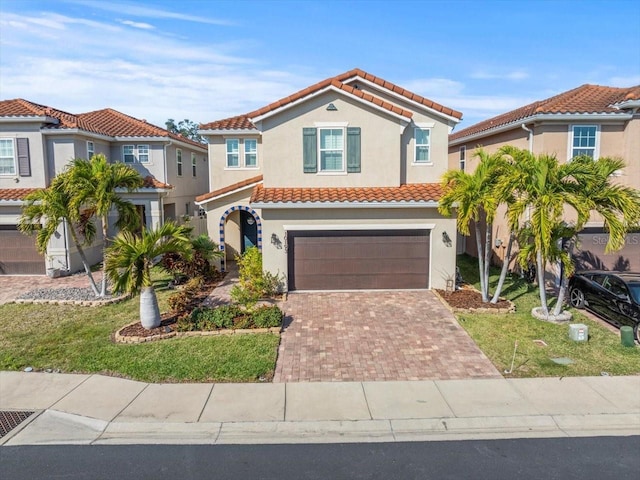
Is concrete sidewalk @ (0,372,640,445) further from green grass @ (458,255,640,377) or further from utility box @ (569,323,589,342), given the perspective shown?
utility box @ (569,323,589,342)

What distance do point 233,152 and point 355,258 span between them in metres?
9.05

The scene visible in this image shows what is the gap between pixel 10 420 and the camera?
8164mm

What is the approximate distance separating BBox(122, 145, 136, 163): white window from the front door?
20.5 feet

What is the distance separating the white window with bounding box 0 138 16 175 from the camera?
19359 millimetres

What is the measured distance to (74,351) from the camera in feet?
36.6

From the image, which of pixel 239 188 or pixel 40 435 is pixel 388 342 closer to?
pixel 40 435

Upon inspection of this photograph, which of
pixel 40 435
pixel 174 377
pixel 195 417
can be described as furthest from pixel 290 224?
pixel 40 435

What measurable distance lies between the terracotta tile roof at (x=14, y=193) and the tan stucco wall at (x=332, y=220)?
411 inches

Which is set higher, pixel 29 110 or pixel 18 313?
pixel 29 110

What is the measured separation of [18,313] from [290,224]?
8702mm

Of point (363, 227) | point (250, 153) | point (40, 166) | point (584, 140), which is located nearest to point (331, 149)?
point (363, 227)

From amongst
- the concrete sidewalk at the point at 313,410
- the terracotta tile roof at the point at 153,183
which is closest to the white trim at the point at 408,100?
the terracotta tile roof at the point at 153,183

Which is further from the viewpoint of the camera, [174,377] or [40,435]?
[174,377]

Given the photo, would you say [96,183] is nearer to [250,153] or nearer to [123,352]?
[123,352]
